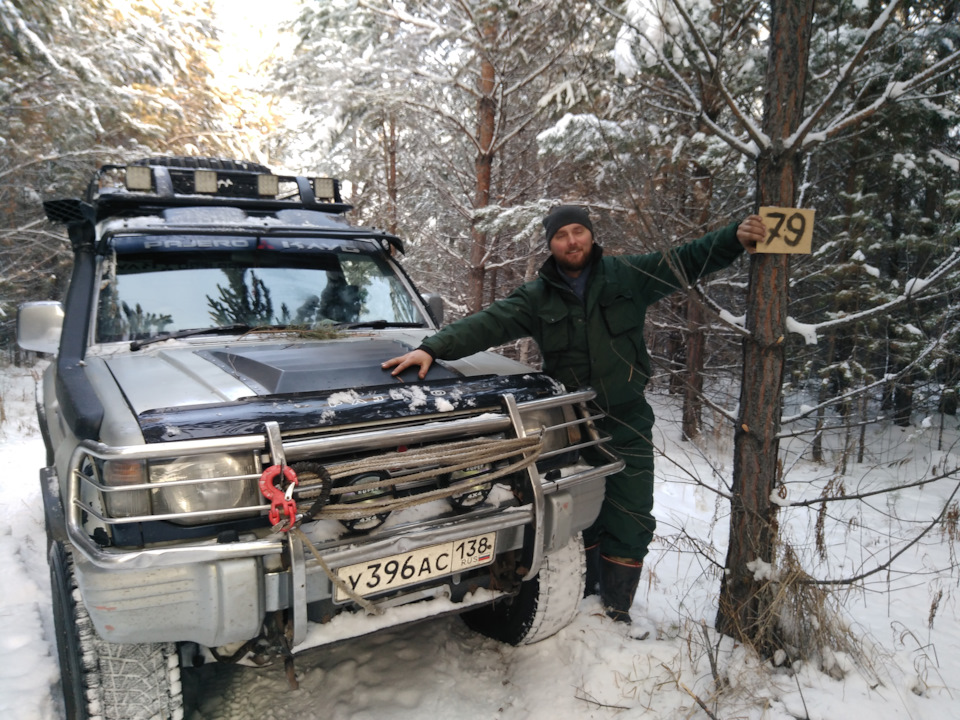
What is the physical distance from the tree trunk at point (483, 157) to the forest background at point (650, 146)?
1.5 inches

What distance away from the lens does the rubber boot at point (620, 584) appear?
11.0ft

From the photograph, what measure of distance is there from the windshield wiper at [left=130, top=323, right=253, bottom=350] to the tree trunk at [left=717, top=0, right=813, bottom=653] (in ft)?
8.15

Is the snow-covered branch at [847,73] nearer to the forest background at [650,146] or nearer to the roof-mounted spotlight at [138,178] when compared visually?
the forest background at [650,146]

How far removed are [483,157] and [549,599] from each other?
6024 millimetres

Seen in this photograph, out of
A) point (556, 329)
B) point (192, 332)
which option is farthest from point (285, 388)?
point (556, 329)

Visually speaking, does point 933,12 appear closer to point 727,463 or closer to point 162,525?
point 162,525

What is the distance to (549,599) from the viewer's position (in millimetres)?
2969

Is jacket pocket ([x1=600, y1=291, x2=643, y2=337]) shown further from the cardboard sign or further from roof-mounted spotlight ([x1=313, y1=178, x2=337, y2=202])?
roof-mounted spotlight ([x1=313, y1=178, x2=337, y2=202])

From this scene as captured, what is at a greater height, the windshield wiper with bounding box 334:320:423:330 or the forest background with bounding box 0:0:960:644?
the forest background with bounding box 0:0:960:644

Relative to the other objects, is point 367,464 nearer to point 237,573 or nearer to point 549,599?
point 237,573

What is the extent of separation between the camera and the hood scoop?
245 cm

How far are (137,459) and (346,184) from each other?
1162 cm

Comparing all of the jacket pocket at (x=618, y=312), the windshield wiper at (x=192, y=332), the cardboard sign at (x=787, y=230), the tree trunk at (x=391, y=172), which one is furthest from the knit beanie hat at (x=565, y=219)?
the tree trunk at (x=391, y=172)

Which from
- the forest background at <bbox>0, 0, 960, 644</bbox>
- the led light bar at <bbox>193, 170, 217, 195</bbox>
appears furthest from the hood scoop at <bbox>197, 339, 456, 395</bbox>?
the led light bar at <bbox>193, 170, 217, 195</bbox>
